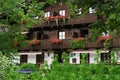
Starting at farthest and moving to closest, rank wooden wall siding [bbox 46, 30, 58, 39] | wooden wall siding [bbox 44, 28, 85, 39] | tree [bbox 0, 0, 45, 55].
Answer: wooden wall siding [bbox 46, 30, 58, 39] → wooden wall siding [bbox 44, 28, 85, 39] → tree [bbox 0, 0, 45, 55]

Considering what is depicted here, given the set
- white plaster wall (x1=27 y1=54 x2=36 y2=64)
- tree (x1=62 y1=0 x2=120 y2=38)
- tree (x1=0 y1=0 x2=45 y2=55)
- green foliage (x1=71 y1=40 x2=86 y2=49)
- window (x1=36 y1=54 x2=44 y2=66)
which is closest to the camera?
tree (x1=62 y1=0 x2=120 y2=38)

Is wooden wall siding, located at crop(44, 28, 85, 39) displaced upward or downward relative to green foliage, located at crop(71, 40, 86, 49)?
downward

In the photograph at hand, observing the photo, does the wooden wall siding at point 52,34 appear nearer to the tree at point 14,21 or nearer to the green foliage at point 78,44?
the tree at point 14,21

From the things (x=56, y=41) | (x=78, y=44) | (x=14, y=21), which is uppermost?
(x=14, y=21)

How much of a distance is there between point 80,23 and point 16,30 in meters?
30.5

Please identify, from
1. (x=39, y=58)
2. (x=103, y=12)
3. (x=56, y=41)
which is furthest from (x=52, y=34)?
(x=103, y=12)

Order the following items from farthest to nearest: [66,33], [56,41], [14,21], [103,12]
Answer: [66,33] < [56,41] < [14,21] < [103,12]

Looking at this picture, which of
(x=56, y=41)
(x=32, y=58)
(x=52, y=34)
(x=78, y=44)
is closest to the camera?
(x=78, y=44)

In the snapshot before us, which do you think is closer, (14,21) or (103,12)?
(103,12)

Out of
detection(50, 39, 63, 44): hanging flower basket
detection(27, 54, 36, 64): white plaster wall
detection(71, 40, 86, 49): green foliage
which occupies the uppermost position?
detection(71, 40, 86, 49): green foliage

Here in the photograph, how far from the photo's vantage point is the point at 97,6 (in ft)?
18.5

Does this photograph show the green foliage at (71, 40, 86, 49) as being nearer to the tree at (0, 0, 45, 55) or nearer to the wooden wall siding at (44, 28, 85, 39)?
the tree at (0, 0, 45, 55)

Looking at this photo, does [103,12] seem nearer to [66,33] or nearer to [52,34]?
[66,33]

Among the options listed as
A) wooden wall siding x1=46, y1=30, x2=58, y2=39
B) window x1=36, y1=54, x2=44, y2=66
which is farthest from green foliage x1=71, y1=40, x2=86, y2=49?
window x1=36, y1=54, x2=44, y2=66
